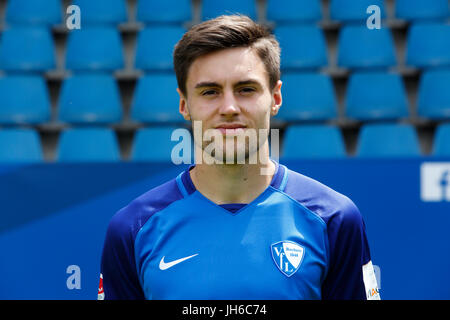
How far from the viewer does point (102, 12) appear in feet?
19.2

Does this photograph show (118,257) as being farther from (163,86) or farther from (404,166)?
(163,86)

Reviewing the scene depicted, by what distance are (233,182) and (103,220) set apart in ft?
6.16

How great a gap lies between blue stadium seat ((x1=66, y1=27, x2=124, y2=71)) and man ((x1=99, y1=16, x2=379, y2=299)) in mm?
3848

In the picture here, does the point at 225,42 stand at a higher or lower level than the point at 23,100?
lower

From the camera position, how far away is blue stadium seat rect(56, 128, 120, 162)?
186 inches

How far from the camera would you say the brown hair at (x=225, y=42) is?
173 cm

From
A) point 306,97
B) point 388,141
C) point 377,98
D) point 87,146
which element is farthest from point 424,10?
point 87,146

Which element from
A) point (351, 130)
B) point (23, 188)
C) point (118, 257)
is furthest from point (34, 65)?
point (118, 257)

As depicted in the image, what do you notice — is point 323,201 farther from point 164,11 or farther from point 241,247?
point 164,11

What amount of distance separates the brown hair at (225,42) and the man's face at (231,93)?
0.02 m

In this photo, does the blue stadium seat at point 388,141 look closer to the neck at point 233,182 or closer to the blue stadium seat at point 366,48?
the blue stadium seat at point 366,48

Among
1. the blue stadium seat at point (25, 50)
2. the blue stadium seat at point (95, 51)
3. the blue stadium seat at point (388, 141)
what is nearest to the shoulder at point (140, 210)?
the blue stadium seat at point (388, 141)

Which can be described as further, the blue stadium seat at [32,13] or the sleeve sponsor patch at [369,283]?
the blue stadium seat at [32,13]

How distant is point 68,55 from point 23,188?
228 cm
